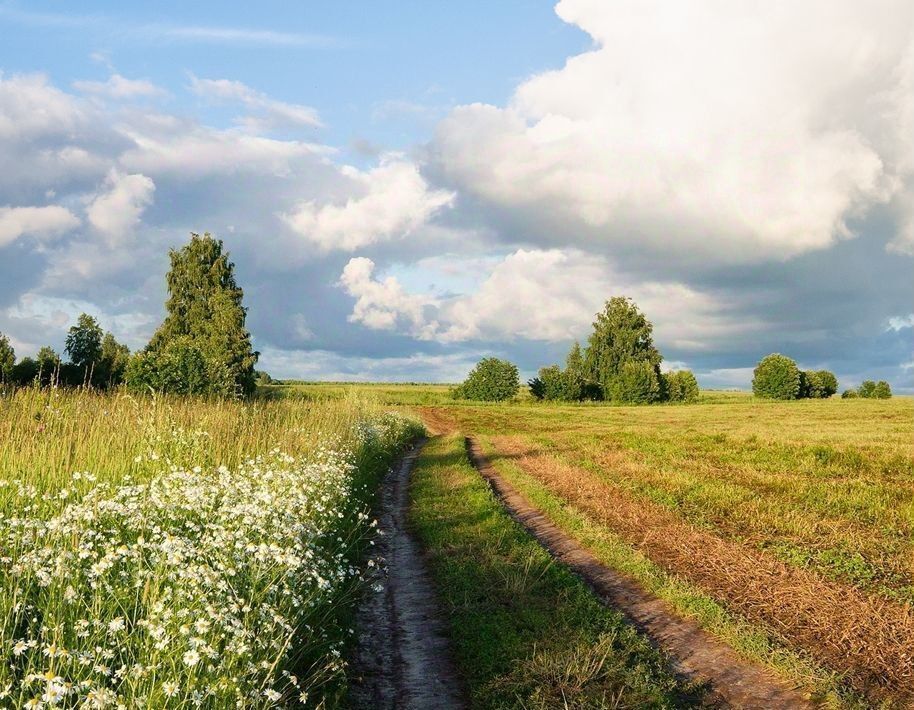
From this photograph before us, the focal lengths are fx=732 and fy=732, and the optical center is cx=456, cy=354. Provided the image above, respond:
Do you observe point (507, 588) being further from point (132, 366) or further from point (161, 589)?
point (132, 366)

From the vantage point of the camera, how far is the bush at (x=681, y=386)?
9512 cm

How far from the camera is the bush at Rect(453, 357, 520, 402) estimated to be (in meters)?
88.8

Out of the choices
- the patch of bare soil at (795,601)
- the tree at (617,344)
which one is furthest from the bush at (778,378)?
the patch of bare soil at (795,601)

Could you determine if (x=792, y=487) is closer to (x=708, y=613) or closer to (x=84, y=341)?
(x=708, y=613)

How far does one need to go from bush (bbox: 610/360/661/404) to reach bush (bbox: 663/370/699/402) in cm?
512

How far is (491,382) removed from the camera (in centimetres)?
8912

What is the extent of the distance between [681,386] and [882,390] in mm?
26731

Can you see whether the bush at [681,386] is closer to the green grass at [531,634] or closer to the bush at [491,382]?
the bush at [491,382]

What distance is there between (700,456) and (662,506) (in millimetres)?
10955

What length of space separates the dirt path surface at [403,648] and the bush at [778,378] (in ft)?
285

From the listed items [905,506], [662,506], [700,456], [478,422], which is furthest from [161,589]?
[478,422]

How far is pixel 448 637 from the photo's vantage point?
8.29 m

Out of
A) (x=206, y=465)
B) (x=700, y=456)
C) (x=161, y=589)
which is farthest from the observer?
(x=700, y=456)

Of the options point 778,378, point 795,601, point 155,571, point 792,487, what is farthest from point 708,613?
point 778,378
